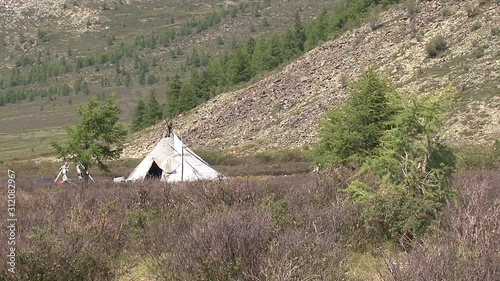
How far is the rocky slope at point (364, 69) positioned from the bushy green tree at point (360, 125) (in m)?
15.3

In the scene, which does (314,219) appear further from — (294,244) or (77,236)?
(77,236)

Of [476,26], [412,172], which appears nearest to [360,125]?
[412,172]

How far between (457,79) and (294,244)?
1580 inches

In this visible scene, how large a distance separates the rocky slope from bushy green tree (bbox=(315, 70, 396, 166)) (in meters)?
15.3

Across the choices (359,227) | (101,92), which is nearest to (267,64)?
(359,227)

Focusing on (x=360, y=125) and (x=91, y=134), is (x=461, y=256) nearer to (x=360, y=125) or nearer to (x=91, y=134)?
(x=360, y=125)

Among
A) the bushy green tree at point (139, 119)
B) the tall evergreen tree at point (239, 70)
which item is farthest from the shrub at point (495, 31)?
the bushy green tree at point (139, 119)

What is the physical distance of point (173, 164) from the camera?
27562 mm

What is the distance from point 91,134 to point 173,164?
28.4 feet

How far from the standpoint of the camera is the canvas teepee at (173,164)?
2680cm

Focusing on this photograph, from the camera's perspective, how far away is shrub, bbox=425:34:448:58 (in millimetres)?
48219

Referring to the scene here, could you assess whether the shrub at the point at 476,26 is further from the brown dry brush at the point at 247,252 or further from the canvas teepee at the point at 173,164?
the brown dry brush at the point at 247,252

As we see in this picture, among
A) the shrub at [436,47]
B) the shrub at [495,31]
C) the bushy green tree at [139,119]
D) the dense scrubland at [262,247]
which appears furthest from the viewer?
the bushy green tree at [139,119]

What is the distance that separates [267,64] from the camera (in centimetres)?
7819
